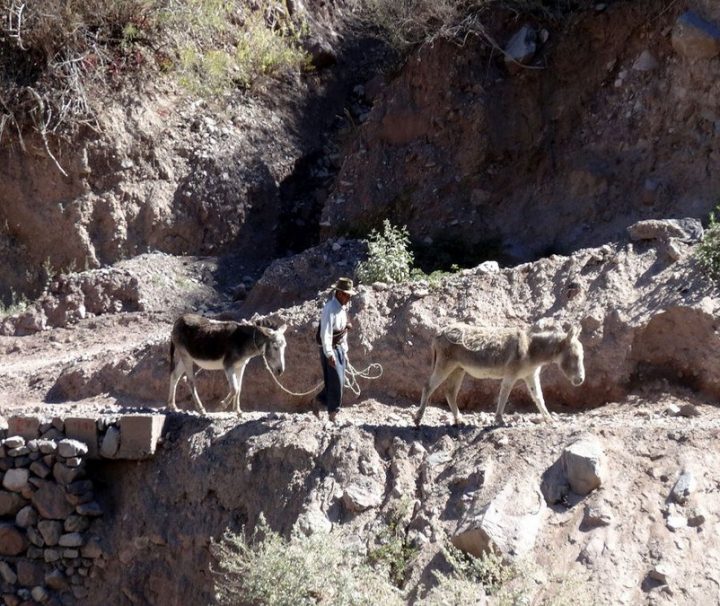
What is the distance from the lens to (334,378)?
1207 centimetres

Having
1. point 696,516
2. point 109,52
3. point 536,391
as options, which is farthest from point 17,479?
point 109,52

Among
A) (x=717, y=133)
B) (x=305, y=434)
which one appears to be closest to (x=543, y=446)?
(x=305, y=434)

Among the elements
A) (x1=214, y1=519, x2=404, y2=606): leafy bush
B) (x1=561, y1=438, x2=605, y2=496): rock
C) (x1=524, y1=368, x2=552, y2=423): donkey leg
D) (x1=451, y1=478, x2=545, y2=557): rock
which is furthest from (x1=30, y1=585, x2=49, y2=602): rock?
(x1=561, y1=438, x2=605, y2=496): rock

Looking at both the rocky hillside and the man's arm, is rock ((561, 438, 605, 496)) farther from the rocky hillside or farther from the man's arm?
the man's arm

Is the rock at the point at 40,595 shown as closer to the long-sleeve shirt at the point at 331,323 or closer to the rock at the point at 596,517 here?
the long-sleeve shirt at the point at 331,323

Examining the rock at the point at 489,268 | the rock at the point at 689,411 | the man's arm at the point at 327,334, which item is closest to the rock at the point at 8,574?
the man's arm at the point at 327,334

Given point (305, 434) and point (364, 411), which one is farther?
point (364, 411)

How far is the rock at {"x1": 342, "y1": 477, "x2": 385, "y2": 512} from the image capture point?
11250 millimetres

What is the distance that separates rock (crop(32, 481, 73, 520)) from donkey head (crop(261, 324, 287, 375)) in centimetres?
261

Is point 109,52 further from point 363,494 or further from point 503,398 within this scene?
point 363,494

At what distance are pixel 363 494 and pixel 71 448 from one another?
3.61 meters

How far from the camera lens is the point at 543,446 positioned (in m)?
10.9

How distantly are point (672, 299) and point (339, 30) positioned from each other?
14037 millimetres

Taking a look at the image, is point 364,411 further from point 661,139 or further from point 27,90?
point 27,90
